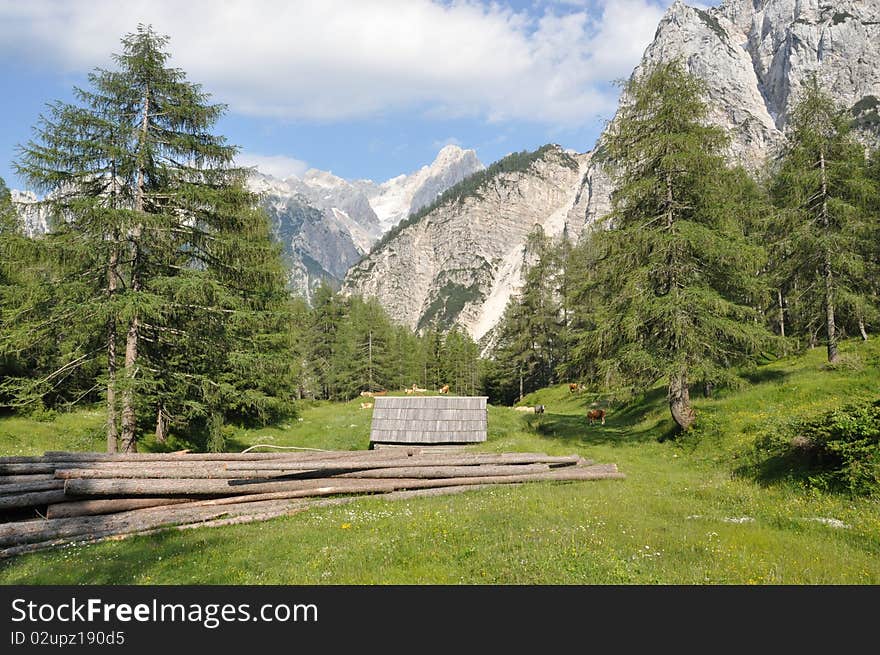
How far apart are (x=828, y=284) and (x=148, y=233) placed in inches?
1208

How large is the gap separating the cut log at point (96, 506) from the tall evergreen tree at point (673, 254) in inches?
633

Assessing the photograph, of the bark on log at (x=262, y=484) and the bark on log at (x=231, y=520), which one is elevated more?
the bark on log at (x=262, y=484)

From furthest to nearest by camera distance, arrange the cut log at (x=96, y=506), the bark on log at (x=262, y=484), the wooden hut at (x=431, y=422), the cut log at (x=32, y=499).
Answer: the wooden hut at (x=431, y=422) < the bark on log at (x=262, y=484) < the cut log at (x=96, y=506) < the cut log at (x=32, y=499)

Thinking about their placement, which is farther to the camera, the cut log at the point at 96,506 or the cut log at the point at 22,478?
the cut log at the point at 22,478

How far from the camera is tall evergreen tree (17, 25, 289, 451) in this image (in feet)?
53.2

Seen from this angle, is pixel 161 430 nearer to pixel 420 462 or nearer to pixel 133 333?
pixel 133 333

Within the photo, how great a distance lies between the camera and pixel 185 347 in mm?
18688

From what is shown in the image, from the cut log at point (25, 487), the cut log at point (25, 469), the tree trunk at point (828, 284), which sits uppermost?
the tree trunk at point (828, 284)

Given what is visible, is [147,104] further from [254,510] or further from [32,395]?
→ [254,510]

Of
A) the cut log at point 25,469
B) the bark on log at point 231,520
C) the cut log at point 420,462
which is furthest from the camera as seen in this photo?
the cut log at point 420,462

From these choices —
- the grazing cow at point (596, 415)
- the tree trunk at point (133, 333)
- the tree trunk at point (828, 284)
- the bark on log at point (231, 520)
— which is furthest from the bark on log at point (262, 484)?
the tree trunk at point (828, 284)

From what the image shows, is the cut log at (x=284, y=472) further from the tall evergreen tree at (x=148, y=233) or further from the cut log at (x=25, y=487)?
the tall evergreen tree at (x=148, y=233)

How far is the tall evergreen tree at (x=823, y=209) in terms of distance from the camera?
22953 mm
